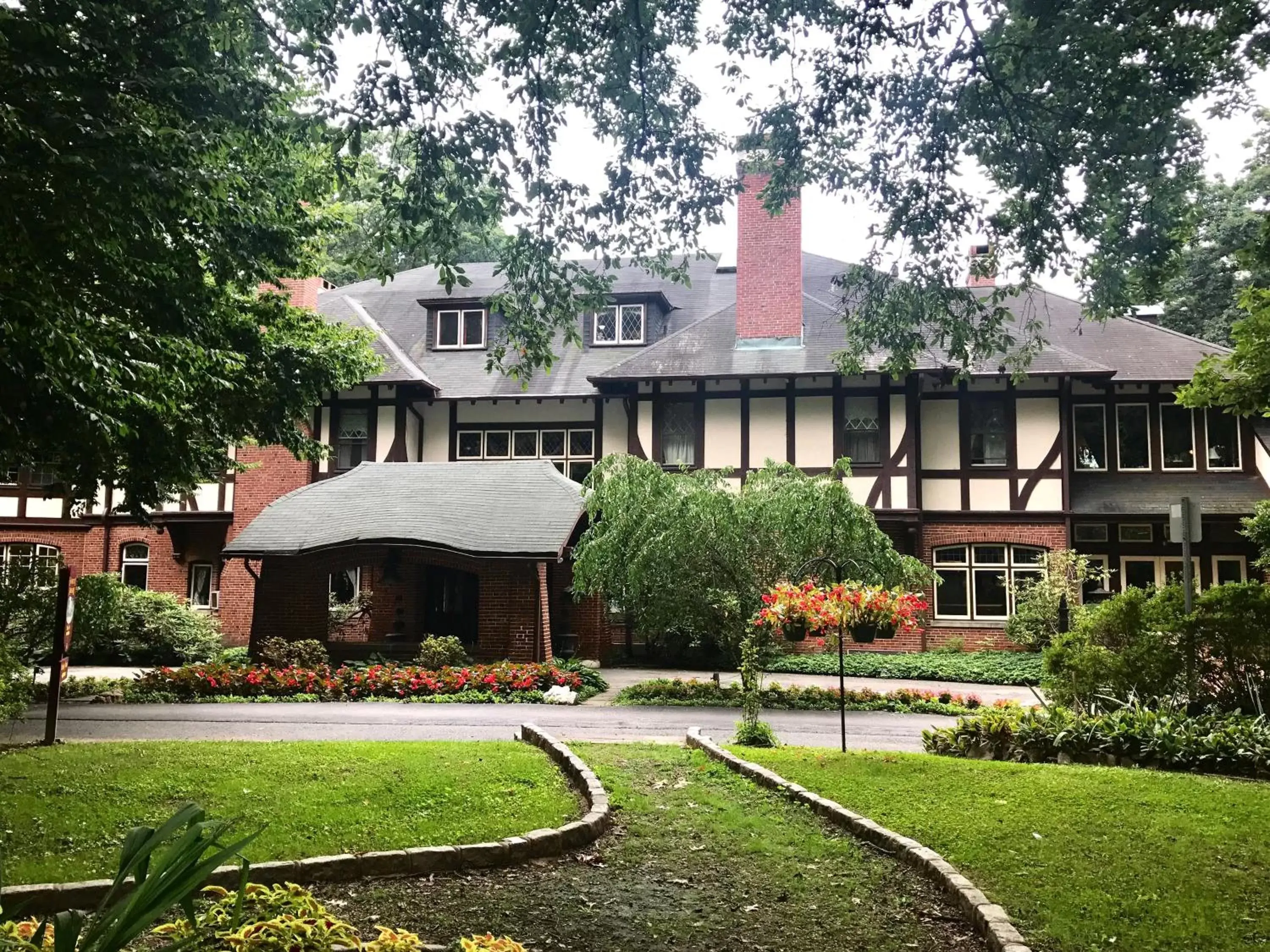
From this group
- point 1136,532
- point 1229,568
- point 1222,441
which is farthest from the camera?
point 1222,441

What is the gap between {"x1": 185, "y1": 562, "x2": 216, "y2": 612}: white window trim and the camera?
24953 mm

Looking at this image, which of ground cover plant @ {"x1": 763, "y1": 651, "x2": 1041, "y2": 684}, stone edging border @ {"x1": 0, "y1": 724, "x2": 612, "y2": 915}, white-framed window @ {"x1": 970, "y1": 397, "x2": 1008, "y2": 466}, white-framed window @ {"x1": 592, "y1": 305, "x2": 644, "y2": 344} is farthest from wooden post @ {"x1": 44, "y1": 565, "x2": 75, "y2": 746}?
white-framed window @ {"x1": 970, "y1": 397, "x2": 1008, "y2": 466}

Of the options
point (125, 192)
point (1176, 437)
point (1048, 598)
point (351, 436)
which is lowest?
point (1048, 598)

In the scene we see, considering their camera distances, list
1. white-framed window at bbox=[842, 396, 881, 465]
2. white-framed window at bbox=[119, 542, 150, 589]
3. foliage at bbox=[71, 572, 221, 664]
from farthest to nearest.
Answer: white-framed window at bbox=[119, 542, 150, 589] < white-framed window at bbox=[842, 396, 881, 465] < foliage at bbox=[71, 572, 221, 664]

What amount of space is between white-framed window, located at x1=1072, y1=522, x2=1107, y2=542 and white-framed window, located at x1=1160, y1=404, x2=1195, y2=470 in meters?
2.38

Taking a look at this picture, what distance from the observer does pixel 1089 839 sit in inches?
258

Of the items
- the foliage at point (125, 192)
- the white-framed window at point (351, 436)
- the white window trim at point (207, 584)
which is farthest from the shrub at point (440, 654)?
the white window trim at point (207, 584)

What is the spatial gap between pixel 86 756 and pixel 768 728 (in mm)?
7195

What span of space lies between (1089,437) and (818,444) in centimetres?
685

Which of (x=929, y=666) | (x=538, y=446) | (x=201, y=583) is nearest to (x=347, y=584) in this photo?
(x=201, y=583)

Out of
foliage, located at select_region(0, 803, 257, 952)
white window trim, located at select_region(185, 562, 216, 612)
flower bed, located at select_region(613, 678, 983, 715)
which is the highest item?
white window trim, located at select_region(185, 562, 216, 612)

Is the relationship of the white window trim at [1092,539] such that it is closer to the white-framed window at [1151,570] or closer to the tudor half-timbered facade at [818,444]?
the tudor half-timbered facade at [818,444]

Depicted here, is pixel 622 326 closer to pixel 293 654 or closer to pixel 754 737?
pixel 293 654

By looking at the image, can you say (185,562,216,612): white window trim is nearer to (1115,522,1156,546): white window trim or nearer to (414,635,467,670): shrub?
(414,635,467,670): shrub
